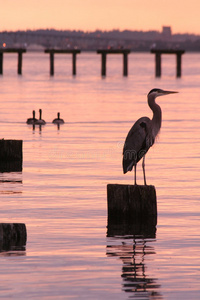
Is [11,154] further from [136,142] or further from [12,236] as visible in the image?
[12,236]

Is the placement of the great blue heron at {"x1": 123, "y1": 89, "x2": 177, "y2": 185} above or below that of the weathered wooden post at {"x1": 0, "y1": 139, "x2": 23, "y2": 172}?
above

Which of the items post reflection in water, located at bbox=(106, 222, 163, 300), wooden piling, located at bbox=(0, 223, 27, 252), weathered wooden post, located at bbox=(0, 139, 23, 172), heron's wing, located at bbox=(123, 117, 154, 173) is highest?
heron's wing, located at bbox=(123, 117, 154, 173)

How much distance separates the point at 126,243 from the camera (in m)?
15.2

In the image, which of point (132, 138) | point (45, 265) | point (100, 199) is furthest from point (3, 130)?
point (45, 265)

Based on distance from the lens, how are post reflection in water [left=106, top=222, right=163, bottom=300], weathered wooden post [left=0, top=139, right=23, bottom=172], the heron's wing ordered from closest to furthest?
post reflection in water [left=106, top=222, right=163, bottom=300] < the heron's wing < weathered wooden post [left=0, top=139, right=23, bottom=172]

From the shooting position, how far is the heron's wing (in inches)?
679

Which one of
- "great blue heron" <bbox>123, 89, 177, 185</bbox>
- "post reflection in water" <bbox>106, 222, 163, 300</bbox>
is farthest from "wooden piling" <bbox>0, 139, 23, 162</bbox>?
"post reflection in water" <bbox>106, 222, 163, 300</bbox>

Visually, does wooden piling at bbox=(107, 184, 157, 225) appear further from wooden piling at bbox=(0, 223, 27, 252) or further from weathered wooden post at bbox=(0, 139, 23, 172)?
weathered wooden post at bbox=(0, 139, 23, 172)

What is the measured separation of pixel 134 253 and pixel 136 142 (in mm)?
3423

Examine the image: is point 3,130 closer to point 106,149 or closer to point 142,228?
point 106,149

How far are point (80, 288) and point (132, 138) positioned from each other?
5755mm

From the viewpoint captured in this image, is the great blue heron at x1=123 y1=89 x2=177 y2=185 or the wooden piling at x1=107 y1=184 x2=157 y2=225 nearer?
the wooden piling at x1=107 y1=184 x2=157 y2=225

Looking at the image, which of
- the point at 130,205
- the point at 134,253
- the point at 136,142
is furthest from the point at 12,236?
the point at 136,142

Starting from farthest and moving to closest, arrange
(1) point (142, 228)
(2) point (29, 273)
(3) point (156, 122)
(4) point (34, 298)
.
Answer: (3) point (156, 122) < (1) point (142, 228) < (2) point (29, 273) < (4) point (34, 298)
